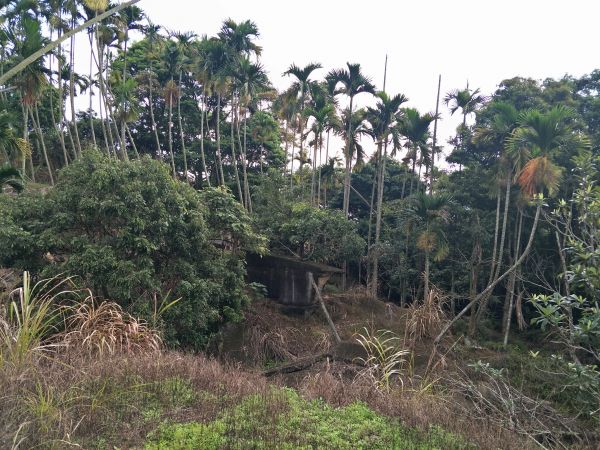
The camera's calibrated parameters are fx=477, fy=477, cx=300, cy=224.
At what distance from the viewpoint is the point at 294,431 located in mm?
4492

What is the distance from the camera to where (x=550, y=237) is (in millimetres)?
19609

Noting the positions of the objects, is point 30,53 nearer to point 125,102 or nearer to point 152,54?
point 125,102

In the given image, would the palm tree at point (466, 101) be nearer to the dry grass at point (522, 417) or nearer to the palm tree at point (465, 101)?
the palm tree at point (465, 101)

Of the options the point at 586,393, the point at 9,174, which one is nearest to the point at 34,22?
the point at 9,174

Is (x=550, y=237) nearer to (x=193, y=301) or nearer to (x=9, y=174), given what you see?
(x=193, y=301)

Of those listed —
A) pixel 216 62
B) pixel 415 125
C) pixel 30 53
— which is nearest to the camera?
pixel 30 53

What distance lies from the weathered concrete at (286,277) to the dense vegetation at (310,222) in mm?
964

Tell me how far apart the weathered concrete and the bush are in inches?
222

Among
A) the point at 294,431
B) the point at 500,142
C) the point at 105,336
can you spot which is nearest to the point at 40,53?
the point at 105,336

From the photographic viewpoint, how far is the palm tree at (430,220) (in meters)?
16.5

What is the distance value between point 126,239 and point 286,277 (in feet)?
26.8

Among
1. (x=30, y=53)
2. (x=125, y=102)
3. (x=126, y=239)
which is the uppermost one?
(x=125, y=102)

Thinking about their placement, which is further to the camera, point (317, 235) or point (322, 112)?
point (322, 112)

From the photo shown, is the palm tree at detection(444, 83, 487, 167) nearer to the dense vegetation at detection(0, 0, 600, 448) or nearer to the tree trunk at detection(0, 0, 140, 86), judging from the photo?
the dense vegetation at detection(0, 0, 600, 448)
